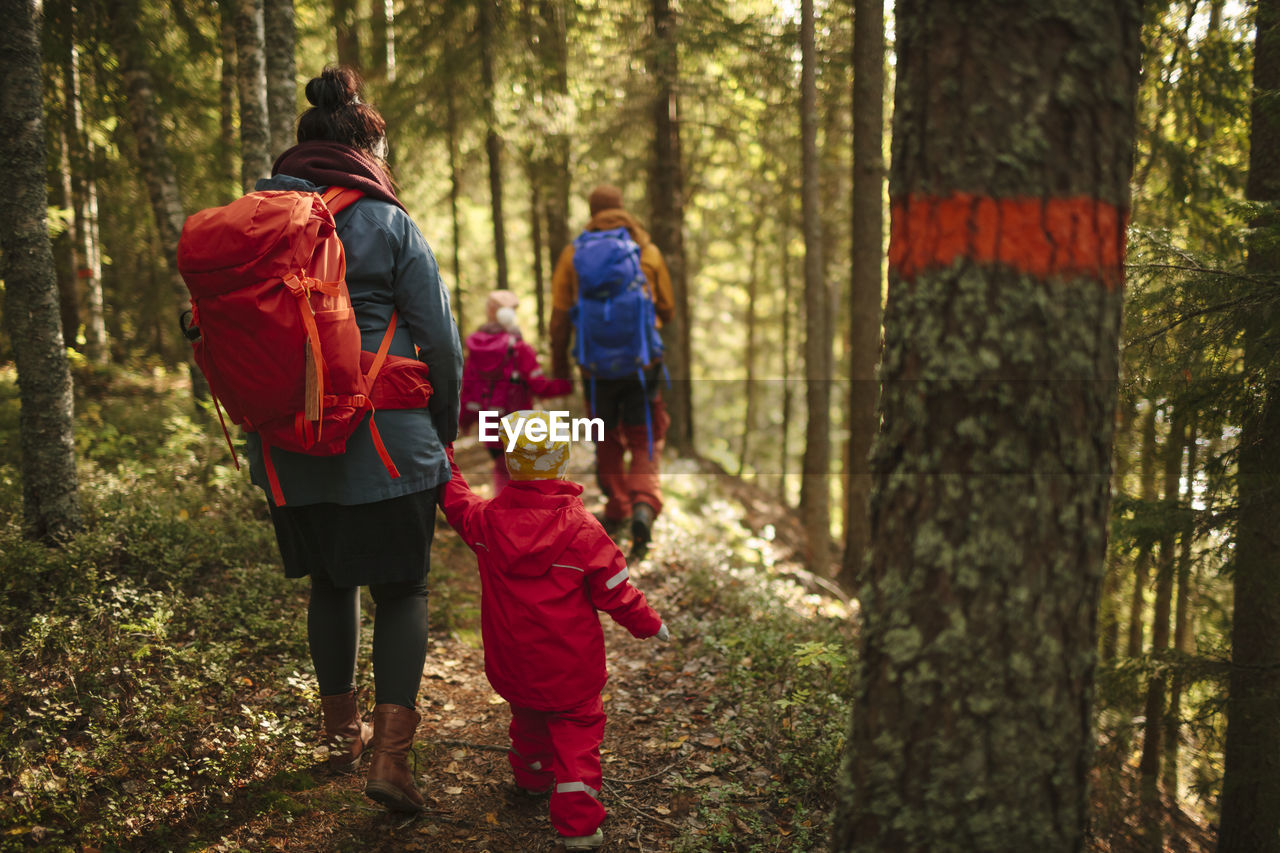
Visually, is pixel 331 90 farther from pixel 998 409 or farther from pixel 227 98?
pixel 227 98

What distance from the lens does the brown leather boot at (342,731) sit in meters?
3.28

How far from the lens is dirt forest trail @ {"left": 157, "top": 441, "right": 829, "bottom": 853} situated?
303 centimetres

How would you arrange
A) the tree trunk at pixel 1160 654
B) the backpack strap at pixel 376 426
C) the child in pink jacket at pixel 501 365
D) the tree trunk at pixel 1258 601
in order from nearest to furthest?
the backpack strap at pixel 376 426
the tree trunk at pixel 1258 601
the tree trunk at pixel 1160 654
the child in pink jacket at pixel 501 365

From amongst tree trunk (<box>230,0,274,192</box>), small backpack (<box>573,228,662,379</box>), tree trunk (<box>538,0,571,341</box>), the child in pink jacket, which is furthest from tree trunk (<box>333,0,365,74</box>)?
small backpack (<box>573,228,662,379</box>)

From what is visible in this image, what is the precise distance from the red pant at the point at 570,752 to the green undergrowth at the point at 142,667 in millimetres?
1021

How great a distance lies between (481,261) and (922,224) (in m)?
22.3

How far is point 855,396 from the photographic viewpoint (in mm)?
8820

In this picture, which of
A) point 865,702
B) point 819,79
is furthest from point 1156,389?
point 819,79

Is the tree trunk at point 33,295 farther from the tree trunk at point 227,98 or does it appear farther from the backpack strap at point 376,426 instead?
the tree trunk at point 227,98

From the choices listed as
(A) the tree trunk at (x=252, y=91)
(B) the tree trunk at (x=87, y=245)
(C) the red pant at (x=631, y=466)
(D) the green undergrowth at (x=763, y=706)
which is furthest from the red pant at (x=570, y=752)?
(B) the tree trunk at (x=87, y=245)

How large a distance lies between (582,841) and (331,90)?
3.10m

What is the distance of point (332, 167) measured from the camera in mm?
3027

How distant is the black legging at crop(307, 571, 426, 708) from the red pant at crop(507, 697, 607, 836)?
0.49 m

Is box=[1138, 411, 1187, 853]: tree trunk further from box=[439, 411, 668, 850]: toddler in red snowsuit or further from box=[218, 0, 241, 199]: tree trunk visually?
box=[218, 0, 241, 199]: tree trunk
